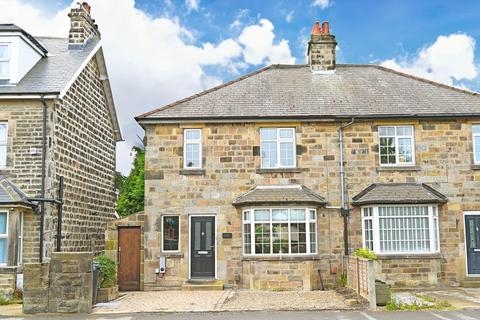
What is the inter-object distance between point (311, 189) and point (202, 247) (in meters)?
4.48

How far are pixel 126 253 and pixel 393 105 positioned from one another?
11419mm

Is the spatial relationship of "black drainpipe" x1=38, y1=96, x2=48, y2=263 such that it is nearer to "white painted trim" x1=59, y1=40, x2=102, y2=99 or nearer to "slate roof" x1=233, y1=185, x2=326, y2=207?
"white painted trim" x1=59, y1=40, x2=102, y2=99

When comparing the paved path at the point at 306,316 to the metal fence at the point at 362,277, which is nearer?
the paved path at the point at 306,316

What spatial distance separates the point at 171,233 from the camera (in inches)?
779

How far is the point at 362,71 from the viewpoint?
23.4 metres

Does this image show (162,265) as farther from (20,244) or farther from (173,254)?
(20,244)

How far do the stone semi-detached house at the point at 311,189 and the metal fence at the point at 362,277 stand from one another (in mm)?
2007

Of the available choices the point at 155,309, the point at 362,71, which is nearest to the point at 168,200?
the point at 155,309

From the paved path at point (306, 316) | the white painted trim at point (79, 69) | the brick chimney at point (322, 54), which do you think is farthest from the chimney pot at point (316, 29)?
the paved path at point (306, 316)

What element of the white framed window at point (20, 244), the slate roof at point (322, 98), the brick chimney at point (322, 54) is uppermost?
the brick chimney at point (322, 54)

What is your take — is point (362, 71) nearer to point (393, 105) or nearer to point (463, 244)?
point (393, 105)

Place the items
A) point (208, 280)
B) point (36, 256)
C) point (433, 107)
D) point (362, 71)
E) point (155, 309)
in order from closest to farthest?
1. point (155, 309)
2. point (36, 256)
3. point (208, 280)
4. point (433, 107)
5. point (362, 71)

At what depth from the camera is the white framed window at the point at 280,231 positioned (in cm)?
1912

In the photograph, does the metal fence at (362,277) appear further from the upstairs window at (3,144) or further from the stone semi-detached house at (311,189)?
the upstairs window at (3,144)
